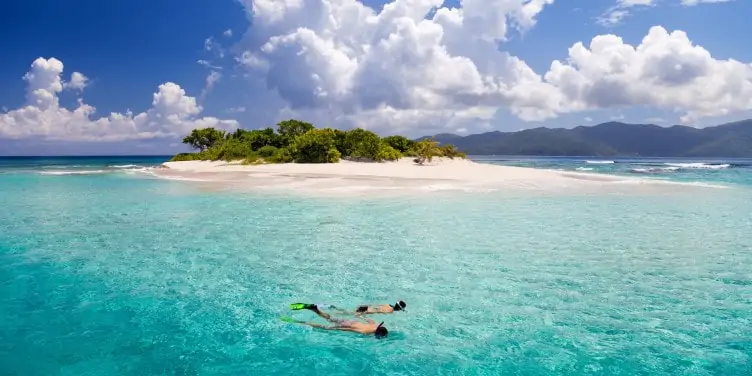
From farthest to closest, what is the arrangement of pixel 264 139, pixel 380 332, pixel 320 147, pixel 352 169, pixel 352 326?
Result: pixel 264 139
pixel 320 147
pixel 352 169
pixel 352 326
pixel 380 332

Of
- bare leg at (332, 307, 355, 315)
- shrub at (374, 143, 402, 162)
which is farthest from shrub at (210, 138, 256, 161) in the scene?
bare leg at (332, 307, 355, 315)

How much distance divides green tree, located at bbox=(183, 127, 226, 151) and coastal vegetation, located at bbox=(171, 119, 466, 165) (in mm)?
6082

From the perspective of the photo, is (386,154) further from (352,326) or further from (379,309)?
(352,326)

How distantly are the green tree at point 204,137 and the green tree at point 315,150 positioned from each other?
25.7 m

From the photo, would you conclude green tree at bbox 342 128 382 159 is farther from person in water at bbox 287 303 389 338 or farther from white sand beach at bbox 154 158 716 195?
person in water at bbox 287 303 389 338

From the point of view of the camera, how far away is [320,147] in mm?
54469

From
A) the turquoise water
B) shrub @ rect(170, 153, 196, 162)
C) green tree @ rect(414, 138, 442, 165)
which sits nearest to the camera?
the turquoise water

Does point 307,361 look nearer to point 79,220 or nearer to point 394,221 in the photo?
point 394,221

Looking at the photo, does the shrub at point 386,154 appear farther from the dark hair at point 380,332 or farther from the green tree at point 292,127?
the dark hair at point 380,332

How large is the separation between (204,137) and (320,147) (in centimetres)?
3139

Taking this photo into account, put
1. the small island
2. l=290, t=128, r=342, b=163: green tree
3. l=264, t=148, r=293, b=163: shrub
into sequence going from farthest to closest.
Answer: l=264, t=148, r=293, b=163: shrub
l=290, t=128, r=342, b=163: green tree
the small island

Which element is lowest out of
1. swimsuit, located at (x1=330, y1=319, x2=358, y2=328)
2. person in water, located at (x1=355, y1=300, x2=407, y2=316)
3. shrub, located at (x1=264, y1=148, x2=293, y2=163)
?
swimsuit, located at (x1=330, y1=319, x2=358, y2=328)

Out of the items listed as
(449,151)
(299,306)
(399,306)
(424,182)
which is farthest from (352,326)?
(449,151)

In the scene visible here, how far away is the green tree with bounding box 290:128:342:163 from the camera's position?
54031 mm
